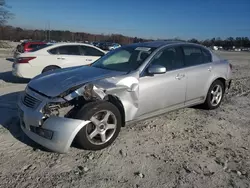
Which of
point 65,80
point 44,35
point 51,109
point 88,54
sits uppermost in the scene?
point 44,35

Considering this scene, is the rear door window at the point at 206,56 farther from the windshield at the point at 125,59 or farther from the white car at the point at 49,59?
the white car at the point at 49,59

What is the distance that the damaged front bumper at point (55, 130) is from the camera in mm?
3188

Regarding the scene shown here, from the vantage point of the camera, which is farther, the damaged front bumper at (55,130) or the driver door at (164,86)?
the driver door at (164,86)

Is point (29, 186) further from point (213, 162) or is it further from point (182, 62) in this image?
point (182, 62)

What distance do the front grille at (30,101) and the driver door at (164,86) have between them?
1577mm

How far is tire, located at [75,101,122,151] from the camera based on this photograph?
3.34 m

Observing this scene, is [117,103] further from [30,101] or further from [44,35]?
[44,35]

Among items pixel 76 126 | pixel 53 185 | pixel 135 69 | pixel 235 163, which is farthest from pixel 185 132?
pixel 53 185

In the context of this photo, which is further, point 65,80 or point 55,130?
point 65,80

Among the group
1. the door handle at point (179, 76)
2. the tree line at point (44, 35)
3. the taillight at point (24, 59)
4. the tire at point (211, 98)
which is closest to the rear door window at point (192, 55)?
the door handle at point (179, 76)

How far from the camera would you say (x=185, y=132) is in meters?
4.41

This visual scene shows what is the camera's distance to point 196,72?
4965 mm

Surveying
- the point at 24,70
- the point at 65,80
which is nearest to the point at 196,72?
the point at 65,80

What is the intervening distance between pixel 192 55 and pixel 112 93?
2292 mm
